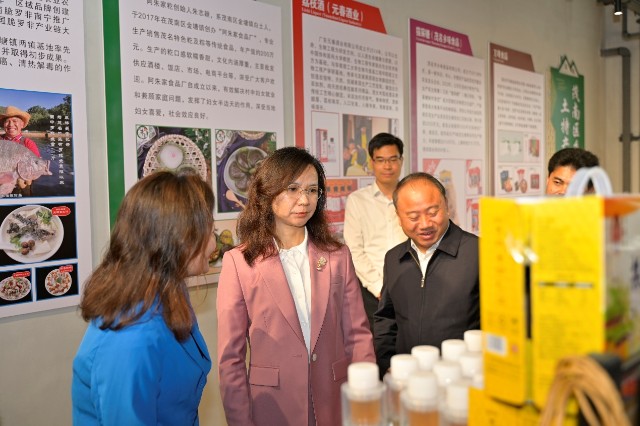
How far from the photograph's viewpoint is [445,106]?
173 inches

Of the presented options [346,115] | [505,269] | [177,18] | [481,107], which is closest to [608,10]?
[481,107]

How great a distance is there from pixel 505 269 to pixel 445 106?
375cm

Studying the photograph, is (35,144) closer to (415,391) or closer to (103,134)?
(103,134)

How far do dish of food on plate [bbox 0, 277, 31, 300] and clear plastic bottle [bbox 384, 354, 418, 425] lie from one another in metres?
1.65

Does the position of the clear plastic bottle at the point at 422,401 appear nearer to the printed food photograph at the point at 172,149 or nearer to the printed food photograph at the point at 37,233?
the printed food photograph at the point at 37,233

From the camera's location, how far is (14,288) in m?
2.14

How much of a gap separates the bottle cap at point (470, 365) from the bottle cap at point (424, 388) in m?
0.09

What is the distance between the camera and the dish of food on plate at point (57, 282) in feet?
7.37

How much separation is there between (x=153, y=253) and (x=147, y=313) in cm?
13

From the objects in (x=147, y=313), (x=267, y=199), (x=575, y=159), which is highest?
(x=575, y=159)

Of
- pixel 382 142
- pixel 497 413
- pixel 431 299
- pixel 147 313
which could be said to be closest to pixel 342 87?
pixel 382 142

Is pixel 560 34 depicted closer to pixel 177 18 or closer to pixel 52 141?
pixel 177 18

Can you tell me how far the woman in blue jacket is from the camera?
3.85ft

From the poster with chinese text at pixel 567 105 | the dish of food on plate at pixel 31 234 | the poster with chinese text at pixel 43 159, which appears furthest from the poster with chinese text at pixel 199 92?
the poster with chinese text at pixel 567 105
